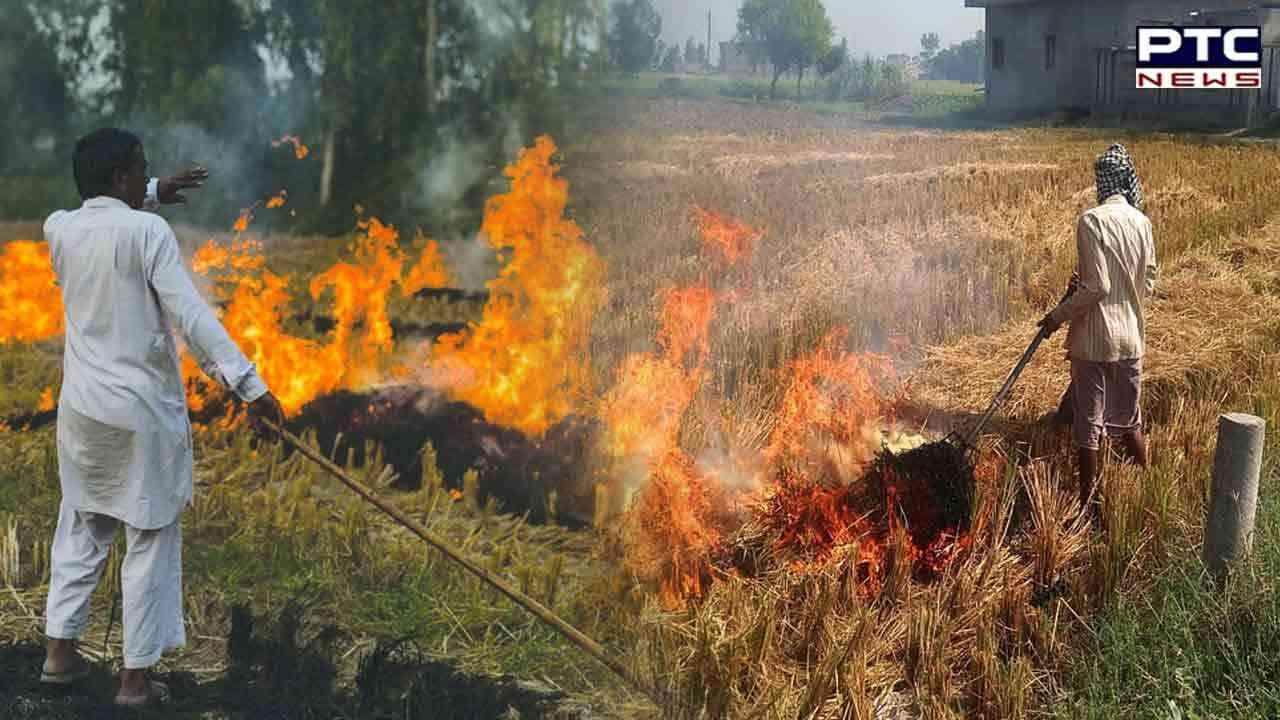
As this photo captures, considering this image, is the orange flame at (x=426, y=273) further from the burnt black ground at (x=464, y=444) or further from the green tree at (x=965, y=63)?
the green tree at (x=965, y=63)

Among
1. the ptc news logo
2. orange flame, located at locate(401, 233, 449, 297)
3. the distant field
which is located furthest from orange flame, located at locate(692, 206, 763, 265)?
the ptc news logo

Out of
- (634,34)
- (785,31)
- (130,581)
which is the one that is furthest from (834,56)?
(130,581)

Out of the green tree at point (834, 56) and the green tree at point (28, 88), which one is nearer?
the green tree at point (834, 56)

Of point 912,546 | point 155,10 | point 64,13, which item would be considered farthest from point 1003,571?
point 64,13

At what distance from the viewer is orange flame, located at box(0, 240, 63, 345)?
9.24 metres

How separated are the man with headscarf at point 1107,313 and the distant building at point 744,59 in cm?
203

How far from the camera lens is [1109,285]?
5.61 metres

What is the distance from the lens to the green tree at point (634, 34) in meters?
7.58

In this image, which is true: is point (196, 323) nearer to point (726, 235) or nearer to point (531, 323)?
point (531, 323)

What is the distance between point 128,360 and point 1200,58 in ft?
67.1

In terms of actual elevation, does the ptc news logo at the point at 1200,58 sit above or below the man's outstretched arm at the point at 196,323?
above

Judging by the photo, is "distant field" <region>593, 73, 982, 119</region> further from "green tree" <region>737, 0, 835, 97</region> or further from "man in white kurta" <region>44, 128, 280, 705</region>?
"man in white kurta" <region>44, 128, 280, 705</region>

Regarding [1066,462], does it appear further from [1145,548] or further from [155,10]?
[155,10]

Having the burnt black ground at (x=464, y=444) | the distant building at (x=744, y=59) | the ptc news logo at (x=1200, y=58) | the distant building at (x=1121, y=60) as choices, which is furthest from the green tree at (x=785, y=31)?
the distant building at (x=1121, y=60)
